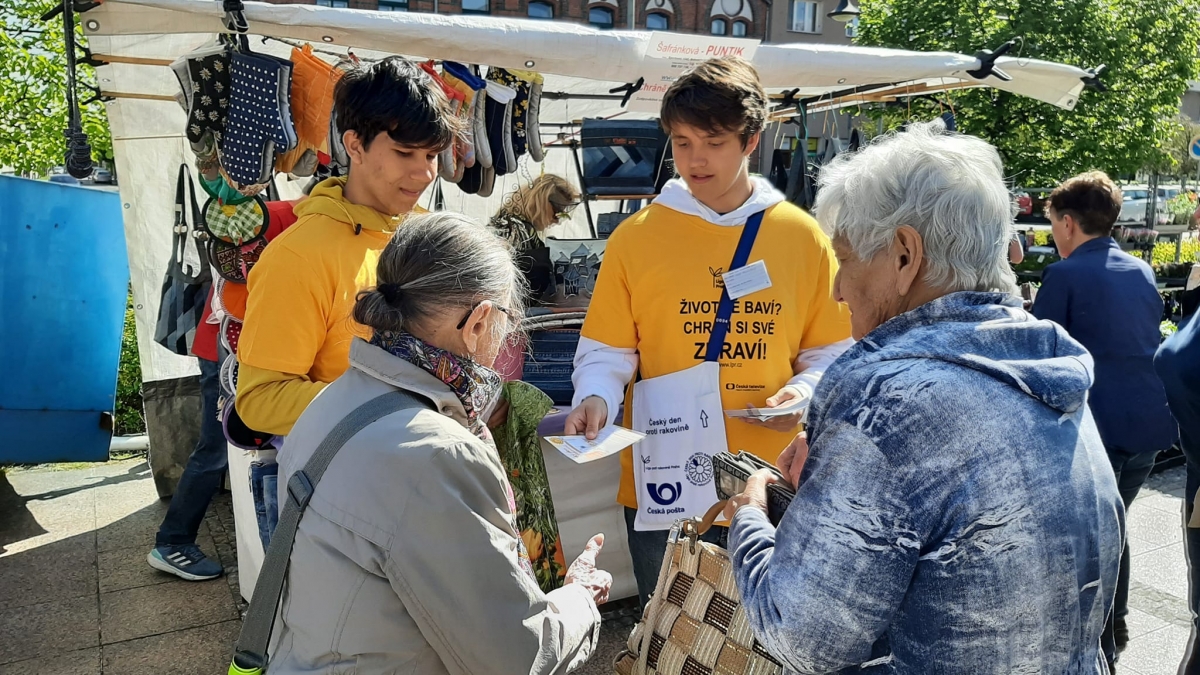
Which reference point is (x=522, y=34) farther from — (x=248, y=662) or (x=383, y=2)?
(x=383, y=2)

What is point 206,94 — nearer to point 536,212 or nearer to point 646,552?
point 536,212

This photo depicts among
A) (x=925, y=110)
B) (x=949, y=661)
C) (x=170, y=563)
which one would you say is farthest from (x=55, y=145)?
→ (x=925, y=110)

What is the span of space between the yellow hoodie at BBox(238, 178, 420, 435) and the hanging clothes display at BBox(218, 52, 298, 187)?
1.15 metres

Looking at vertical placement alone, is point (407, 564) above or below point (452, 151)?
below

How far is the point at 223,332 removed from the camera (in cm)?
284

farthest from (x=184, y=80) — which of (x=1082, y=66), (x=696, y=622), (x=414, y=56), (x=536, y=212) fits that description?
(x=1082, y=66)

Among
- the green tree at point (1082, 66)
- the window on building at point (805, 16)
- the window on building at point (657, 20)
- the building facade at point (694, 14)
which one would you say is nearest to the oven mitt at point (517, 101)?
the green tree at point (1082, 66)

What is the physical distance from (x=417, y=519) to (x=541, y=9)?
96.0 ft

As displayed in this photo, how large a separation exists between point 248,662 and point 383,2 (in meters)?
25.8

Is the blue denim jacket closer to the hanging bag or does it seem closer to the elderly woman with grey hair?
the elderly woman with grey hair

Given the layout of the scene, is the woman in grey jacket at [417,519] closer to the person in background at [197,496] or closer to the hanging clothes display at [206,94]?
the hanging clothes display at [206,94]

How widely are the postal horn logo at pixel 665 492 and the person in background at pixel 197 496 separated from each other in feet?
7.64

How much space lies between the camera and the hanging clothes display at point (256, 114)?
123 inches

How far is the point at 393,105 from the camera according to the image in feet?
6.79
